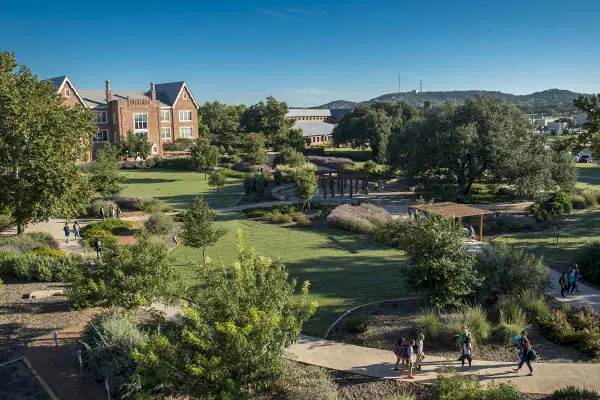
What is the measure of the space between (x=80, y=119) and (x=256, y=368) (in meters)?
17.3

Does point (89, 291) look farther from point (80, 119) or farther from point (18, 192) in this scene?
point (80, 119)

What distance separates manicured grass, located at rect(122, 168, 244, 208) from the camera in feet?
130

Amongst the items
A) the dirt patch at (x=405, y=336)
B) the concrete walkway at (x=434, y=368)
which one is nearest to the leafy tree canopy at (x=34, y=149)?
the concrete walkway at (x=434, y=368)

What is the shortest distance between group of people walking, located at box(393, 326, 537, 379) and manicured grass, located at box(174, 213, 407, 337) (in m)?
3.18

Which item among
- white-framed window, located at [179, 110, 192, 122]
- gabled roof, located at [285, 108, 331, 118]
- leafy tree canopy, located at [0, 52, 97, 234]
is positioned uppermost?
gabled roof, located at [285, 108, 331, 118]

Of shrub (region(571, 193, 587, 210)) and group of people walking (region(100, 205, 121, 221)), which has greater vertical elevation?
group of people walking (region(100, 205, 121, 221))

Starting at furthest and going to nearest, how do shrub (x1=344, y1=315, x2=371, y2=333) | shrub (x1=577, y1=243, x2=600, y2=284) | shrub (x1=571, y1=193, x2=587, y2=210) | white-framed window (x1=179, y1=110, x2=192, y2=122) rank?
white-framed window (x1=179, y1=110, x2=192, y2=122) → shrub (x1=571, y1=193, x2=587, y2=210) → shrub (x1=577, y1=243, x2=600, y2=284) → shrub (x1=344, y1=315, x2=371, y2=333)

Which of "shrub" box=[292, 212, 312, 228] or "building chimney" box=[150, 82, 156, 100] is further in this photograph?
"building chimney" box=[150, 82, 156, 100]

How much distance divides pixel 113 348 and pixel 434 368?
27.5 ft

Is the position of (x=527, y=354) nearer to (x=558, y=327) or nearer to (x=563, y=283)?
(x=558, y=327)

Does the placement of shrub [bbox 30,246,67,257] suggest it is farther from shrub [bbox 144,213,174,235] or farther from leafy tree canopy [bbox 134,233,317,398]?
leafy tree canopy [bbox 134,233,317,398]

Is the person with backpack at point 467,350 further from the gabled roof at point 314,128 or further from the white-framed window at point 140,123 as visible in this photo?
the gabled roof at point 314,128

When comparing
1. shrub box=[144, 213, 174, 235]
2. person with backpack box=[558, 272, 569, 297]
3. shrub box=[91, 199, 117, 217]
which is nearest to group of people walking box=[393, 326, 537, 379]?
person with backpack box=[558, 272, 569, 297]

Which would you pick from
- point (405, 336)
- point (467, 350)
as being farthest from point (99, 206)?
point (467, 350)
